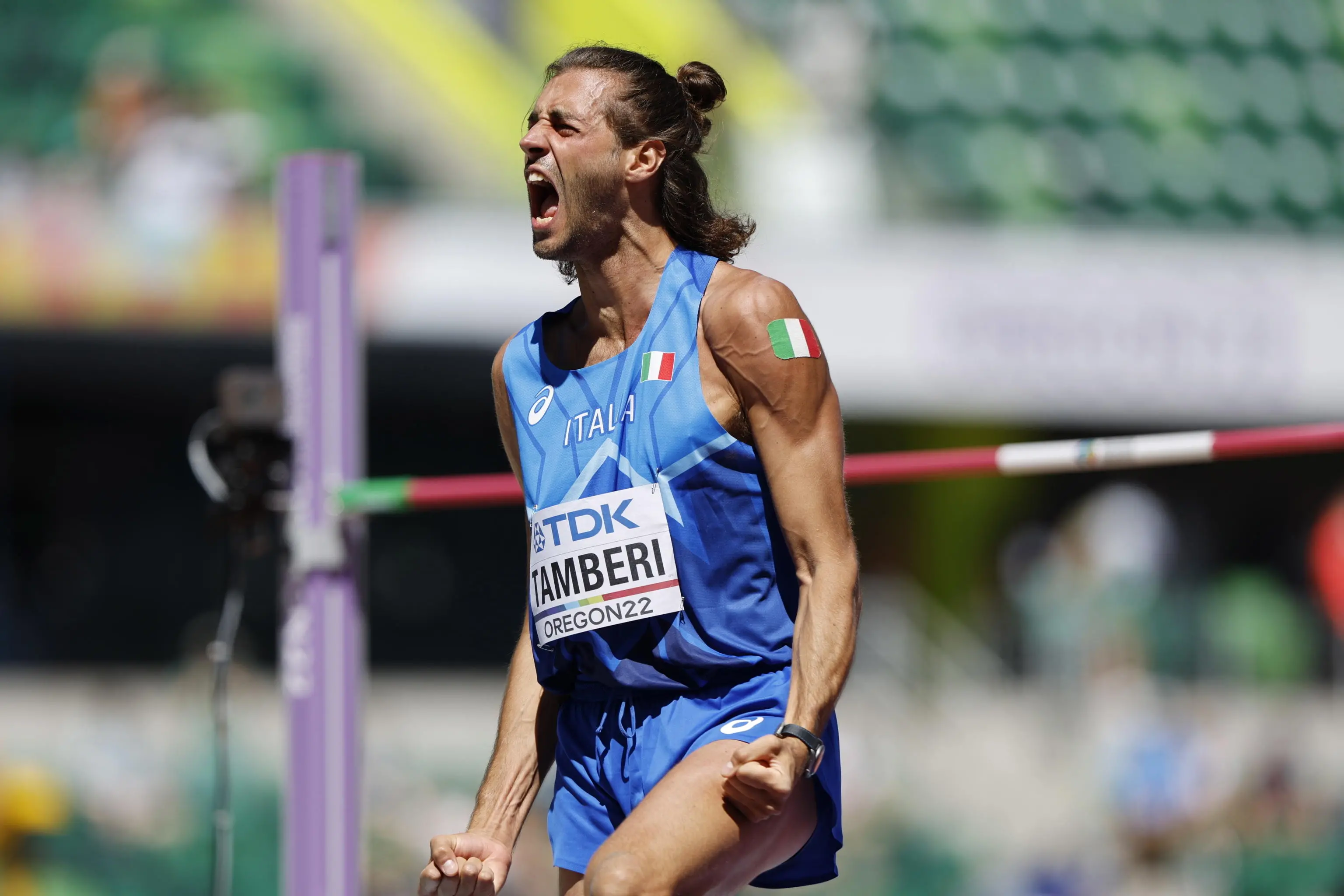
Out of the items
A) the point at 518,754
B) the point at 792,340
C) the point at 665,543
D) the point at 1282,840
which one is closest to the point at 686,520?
the point at 665,543

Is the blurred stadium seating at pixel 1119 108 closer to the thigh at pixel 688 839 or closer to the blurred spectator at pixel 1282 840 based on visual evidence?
the blurred spectator at pixel 1282 840

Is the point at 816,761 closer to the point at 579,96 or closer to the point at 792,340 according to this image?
the point at 792,340

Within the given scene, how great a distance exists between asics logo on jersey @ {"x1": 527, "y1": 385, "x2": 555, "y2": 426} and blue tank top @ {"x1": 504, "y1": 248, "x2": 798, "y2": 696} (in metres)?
0.13

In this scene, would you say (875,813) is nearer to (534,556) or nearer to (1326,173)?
(534,556)

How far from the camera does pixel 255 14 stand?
12852 millimetres

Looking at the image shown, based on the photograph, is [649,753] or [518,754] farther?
[518,754]

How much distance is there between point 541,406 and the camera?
2867 mm

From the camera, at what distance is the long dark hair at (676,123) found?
2777 mm

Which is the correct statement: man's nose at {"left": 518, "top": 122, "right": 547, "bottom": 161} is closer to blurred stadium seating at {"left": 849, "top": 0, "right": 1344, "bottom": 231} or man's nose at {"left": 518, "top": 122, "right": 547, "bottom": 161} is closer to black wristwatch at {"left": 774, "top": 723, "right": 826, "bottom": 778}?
black wristwatch at {"left": 774, "top": 723, "right": 826, "bottom": 778}

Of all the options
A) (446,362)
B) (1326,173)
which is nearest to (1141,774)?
(446,362)

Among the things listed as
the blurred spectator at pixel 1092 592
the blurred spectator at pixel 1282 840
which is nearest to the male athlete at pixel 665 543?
the blurred spectator at pixel 1282 840

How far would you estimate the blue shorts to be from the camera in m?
2.61

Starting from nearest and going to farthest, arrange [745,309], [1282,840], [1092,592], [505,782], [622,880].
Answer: [622,880]
[745,309]
[505,782]
[1282,840]
[1092,592]

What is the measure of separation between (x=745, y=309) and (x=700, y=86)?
1.55 ft
